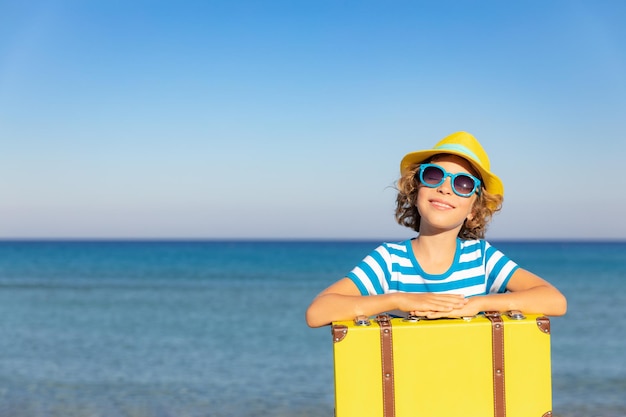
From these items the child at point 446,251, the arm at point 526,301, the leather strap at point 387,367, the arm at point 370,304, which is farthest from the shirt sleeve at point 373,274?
the leather strap at point 387,367

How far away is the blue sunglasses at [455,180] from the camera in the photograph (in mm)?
2900

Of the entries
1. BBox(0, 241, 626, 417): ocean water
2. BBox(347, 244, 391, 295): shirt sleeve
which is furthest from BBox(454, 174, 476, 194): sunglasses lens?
BBox(0, 241, 626, 417): ocean water

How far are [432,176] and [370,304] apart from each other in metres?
0.67

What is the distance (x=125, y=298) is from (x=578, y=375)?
13.6 m

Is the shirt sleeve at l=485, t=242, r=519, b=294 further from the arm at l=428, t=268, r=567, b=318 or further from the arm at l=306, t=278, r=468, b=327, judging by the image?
the arm at l=306, t=278, r=468, b=327

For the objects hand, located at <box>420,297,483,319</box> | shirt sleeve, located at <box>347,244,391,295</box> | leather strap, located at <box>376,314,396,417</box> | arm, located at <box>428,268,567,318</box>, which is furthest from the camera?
shirt sleeve, located at <box>347,244,391,295</box>

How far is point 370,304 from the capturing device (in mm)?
2531

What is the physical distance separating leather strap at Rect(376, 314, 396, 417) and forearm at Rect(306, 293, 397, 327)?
274 mm

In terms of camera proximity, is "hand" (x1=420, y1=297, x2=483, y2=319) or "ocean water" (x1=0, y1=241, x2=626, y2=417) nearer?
"hand" (x1=420, y1=297, x2=483, y2=319)

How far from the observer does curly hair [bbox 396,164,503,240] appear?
3.13 m

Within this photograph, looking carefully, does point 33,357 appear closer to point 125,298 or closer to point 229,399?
point 229,399

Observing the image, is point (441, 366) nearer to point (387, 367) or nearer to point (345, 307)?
point (387, 367)

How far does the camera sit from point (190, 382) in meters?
8.23

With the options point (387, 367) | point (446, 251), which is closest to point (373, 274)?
point (446, 251)
